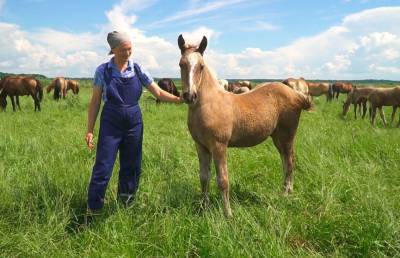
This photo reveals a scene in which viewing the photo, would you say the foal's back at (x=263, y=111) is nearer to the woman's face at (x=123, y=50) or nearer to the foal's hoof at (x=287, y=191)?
the foal's hoof at (x=287, y=191)

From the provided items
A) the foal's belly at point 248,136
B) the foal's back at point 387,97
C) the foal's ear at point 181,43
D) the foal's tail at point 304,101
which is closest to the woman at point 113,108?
the foal's ear at point 181,43

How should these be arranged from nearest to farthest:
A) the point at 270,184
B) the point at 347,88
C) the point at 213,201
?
the point at 213,201 < the point at 270,184 < the point at 347,88

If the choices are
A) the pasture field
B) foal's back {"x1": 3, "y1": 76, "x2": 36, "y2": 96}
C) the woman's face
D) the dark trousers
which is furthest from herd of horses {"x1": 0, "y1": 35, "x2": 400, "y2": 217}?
foal's back {"x1": 3, "y1": 76, "x2": 36, "y2": 96}

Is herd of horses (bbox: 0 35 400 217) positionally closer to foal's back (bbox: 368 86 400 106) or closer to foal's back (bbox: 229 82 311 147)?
foal's back (bbox: 229 82 311 147)

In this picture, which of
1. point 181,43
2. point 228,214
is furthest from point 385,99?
point 181,43

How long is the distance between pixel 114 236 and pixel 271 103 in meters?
2.69

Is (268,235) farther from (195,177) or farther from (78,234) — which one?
(195,177)

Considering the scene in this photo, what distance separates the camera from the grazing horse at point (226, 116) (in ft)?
12.9

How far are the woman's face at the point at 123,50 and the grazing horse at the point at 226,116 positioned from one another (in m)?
0.54

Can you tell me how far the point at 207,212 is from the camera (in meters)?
3.71

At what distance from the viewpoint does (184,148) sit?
7.47 metres

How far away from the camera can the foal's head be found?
12.1 ft

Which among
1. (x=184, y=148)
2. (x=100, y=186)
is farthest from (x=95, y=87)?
(x=184, y=148)

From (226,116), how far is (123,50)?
1357mm
